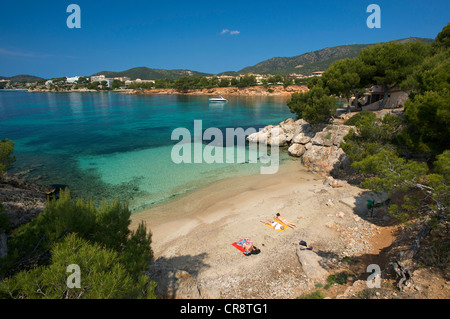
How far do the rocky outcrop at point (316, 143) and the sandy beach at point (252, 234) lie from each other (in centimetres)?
334

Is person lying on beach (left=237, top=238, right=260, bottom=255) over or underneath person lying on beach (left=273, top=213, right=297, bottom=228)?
underneath

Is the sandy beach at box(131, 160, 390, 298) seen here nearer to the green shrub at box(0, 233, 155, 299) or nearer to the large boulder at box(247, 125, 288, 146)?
the green shrub at box(0, 233, 155, 299)

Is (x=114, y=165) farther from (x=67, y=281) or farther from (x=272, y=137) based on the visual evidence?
(x=67, y=281)

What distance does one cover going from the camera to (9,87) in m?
194

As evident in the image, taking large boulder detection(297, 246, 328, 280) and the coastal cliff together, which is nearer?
large boulder detection(297, 246, 328, 280)

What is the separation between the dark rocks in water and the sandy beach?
5021 mm

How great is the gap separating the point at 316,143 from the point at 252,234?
14.3 m

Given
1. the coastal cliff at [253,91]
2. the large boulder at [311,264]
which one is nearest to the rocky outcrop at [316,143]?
the large boulder at [311,264]

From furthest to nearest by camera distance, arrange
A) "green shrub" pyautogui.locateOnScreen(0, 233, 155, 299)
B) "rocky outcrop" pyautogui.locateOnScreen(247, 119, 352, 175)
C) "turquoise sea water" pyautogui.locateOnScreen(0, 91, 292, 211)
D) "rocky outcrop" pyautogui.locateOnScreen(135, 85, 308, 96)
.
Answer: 1. "rocky outcrop" pyautogui.locateOnScreen(135, 85, 308, 96)
2. "rocky outcrop" pyautogui.locateOnScreen(247, 119, 352, 175)
3. "turquoise sea water" pyautogui.locateOnScreen(0, 91, 292, 211)
4. "green shrub" pyautogui.locateOnScreen(0, 233, 155, 299)

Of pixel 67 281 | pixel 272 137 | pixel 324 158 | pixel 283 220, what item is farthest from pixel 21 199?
pixel 272 137

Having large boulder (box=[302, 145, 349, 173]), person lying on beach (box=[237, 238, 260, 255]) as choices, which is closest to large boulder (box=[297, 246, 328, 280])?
person lying on beach (box=[237, 238, 260, 255])

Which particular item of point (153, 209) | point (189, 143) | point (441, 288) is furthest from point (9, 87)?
point (441, 288)

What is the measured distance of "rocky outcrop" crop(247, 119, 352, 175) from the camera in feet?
64.8

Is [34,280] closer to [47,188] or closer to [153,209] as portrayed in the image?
[153,209]
